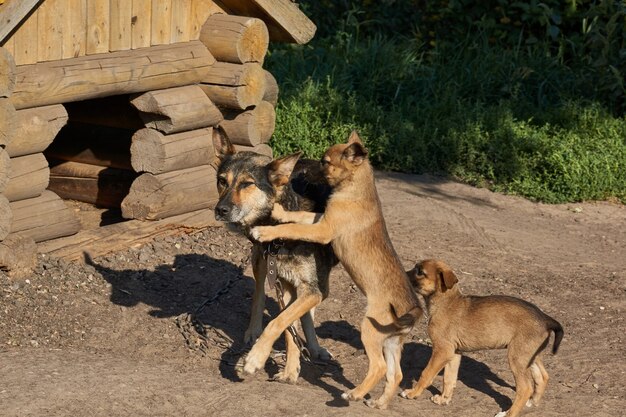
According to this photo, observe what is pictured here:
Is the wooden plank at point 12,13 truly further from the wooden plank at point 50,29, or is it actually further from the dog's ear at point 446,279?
the dog's ear at point 446,279

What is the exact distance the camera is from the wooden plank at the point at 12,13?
784cm

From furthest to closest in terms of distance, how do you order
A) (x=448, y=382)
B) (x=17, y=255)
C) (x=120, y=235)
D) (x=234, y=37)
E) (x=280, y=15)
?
(x=280, y=15), (x=234, y=37), (x=120, y=235), (x=17, y=255), (x=448, y=382)

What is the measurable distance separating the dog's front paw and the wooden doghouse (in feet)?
7.84

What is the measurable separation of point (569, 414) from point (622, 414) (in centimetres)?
35

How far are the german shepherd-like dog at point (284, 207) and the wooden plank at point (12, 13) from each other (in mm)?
1761

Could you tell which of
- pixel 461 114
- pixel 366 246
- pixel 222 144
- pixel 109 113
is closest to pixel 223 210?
pixel 222 144

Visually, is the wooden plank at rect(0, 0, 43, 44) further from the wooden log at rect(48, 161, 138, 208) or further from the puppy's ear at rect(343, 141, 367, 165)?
the wooden log at rect(48, 161, 138, 208)

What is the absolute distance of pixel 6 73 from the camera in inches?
313

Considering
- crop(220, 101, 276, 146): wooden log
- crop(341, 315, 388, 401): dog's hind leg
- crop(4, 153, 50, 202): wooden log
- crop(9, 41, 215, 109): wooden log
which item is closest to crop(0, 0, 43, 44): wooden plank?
crop(9, 41, 215, 109): wooden log

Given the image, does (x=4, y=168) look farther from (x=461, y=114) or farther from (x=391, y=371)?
(x=461, y=114)

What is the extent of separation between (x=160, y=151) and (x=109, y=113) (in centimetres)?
120

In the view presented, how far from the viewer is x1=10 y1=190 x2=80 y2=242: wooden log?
8.49 m

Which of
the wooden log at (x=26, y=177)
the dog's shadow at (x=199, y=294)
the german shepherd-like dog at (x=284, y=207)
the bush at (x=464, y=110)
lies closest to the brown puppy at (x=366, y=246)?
the german shepherd-like dog at (x=284, y=207)

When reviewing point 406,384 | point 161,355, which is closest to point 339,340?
point 406,384
